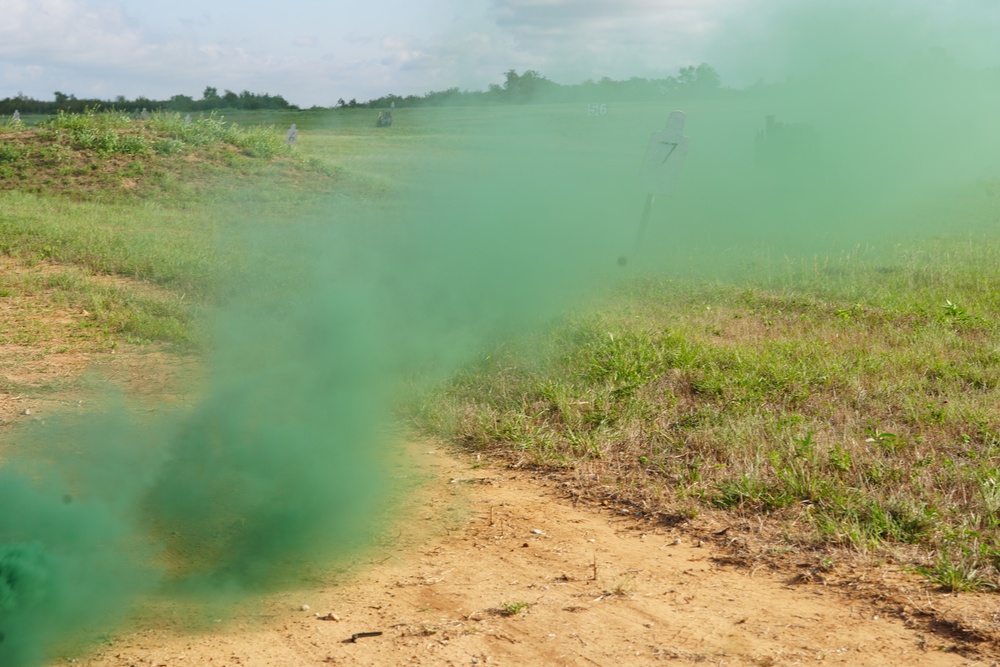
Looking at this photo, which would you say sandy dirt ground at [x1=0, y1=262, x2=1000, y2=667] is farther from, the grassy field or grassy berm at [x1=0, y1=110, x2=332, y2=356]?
grassy berm at [x1=0, y1=110, x2=332, y2=356]

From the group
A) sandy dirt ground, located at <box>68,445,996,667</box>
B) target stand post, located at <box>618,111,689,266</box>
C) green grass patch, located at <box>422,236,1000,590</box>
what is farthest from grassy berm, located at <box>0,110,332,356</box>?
target stand post, located at <box>618,111,689,266</box>

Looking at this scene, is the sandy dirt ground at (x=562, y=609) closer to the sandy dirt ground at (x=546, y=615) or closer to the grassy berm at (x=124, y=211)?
the sandy dirt ground at (x=546, y=615)

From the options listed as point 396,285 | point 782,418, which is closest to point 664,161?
point 396,285

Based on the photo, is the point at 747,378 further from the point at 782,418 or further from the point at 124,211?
the point at 124,211

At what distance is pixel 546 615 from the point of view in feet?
13.5

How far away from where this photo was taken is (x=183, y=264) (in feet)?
37.6

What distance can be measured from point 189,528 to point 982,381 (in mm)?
5964

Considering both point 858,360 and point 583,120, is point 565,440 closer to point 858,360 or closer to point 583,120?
point 858,360

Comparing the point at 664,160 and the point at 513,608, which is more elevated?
the point at 664,160

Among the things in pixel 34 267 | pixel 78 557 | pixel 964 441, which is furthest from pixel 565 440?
pixel 34 267

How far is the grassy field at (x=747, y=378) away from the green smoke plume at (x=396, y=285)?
0.67 metres

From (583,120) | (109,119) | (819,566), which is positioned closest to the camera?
(819,566)

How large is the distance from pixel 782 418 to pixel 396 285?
15.9 feet

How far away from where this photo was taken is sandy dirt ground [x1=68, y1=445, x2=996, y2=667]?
3799 millimetres
